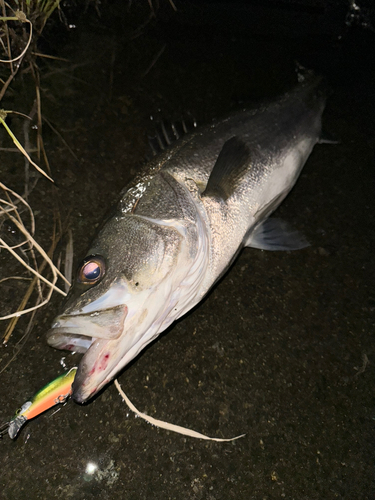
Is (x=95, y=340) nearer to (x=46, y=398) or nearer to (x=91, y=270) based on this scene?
(x=91, y=270)

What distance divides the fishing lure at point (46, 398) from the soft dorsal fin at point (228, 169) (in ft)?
4.50

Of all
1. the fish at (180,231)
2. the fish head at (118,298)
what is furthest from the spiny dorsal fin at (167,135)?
the fish head at (118,298)

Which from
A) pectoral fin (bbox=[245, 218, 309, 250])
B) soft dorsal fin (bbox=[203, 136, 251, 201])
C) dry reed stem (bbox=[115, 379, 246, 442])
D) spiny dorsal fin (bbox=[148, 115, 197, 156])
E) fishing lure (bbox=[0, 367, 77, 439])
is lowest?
dry reed stem (bbox=[115, 379, 246, 442])

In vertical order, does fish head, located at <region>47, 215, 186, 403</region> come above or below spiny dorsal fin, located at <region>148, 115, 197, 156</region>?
below

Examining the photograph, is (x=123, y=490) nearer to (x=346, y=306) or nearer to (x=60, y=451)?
(x=60, y=451)

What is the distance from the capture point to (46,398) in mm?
1955

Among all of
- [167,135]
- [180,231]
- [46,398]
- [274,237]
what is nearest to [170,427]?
[46,398]

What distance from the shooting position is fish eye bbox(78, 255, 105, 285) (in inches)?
71.2

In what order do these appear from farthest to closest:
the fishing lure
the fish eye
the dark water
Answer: the dark water → the fishing lure → the fish eye

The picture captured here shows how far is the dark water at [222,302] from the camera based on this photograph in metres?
2.09

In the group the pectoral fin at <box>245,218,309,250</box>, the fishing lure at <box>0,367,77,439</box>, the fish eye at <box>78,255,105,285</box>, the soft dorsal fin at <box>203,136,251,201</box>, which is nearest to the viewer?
the fish eye at <box>78,255,105,285</box>

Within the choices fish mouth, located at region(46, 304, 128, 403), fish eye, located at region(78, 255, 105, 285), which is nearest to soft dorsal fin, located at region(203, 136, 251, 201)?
fish eye, located at region(78, 255, 105, 285)

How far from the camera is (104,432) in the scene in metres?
2.10

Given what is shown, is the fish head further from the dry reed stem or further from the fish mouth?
the dry reed stem
